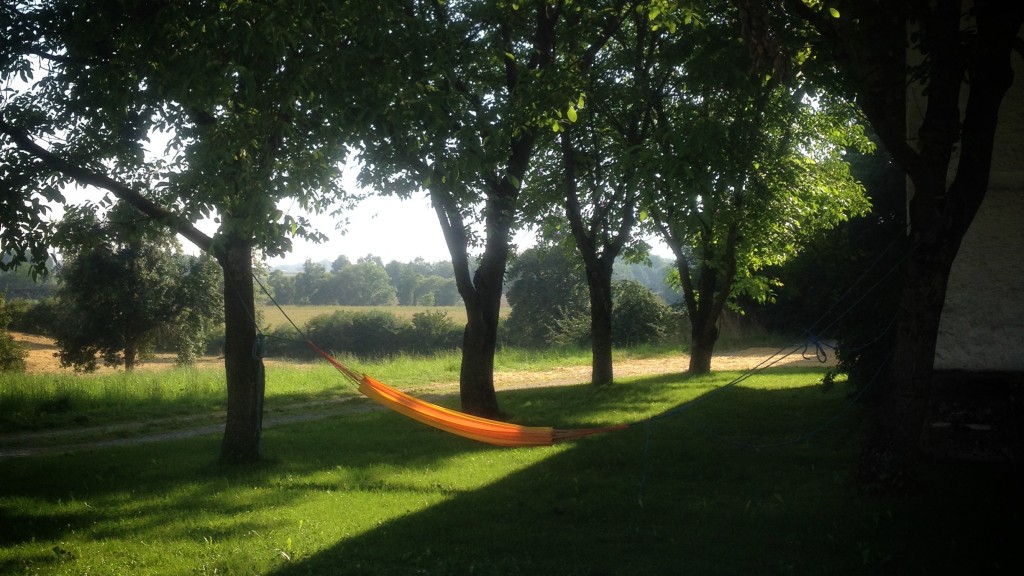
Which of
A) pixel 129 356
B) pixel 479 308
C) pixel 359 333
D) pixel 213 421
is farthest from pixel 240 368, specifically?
pixel 359 333

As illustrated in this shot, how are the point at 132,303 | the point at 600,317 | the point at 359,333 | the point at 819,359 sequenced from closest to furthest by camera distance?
1. the point at 819,359
2. the point at 600,317
3. the point at 132,303
4. the point at 359,333

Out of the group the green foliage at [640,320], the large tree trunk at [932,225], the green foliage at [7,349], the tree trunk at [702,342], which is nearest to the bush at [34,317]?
the green foliage at [7,349]

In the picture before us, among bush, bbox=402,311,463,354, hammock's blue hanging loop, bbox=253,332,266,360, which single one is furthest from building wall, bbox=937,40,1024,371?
bush, bbox=402,311,463,354

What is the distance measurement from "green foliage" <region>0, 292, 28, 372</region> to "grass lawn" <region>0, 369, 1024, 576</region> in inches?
744

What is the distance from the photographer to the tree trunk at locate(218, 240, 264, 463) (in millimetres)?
9430

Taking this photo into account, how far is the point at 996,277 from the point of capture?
877 cm

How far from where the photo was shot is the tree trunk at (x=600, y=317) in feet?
54.8

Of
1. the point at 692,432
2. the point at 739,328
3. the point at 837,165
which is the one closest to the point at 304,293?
the point at 739,328

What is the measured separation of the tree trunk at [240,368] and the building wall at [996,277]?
7493 mm

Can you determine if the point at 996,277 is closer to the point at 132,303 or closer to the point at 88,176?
the point at 88,176

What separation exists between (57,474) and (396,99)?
19.5ft

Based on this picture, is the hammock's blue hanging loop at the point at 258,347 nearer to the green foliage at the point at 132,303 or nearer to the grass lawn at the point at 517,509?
the grass lawn at the point at 517,509

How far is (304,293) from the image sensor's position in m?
86.5

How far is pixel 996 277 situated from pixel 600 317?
28.9ft
